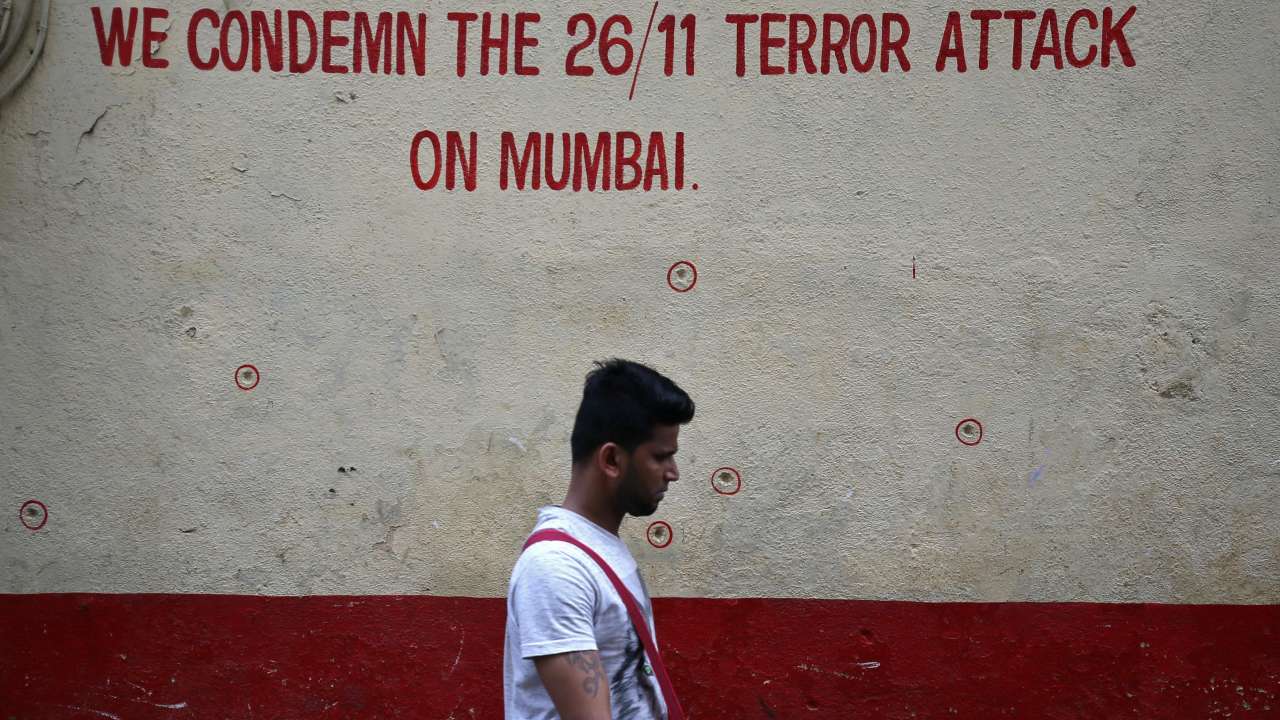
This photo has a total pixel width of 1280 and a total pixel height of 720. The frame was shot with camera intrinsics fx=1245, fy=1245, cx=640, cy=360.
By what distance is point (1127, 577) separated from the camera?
15.5 feet

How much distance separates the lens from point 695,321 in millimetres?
4863

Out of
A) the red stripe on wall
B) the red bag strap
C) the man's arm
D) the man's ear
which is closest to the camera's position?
the man's arm

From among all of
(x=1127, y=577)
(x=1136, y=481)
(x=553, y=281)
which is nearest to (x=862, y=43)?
(x=553, y=281)

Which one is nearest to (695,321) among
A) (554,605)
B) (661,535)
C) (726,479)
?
(726,479)

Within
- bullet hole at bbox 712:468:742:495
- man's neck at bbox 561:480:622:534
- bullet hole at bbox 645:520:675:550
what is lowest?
bullet hole at bbox 645:520:675:550

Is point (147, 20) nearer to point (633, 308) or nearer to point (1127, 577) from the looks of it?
point (633, 308)

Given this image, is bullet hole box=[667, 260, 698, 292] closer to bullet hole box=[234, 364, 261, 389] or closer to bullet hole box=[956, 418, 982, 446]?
bullet hole box=[956, 418, 982, 446]

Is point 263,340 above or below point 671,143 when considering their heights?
below

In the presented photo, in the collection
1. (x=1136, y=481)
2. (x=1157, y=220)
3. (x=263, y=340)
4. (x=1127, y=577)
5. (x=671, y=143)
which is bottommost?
(x=1127, y=577)

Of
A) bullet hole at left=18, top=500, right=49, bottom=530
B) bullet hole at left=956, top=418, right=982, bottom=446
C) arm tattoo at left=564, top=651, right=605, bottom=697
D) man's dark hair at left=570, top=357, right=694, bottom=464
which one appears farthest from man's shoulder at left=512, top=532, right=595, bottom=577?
bullet hole at left=18, top=500, right=49, bottom=530

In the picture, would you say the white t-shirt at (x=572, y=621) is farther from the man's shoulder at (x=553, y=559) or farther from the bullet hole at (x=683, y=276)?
the bullet hole at (x=683, y=276)

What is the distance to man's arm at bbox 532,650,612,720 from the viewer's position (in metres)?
2.45

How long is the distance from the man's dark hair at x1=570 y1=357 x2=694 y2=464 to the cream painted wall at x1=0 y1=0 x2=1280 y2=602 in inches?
78.8

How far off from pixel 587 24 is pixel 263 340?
1786 mm
